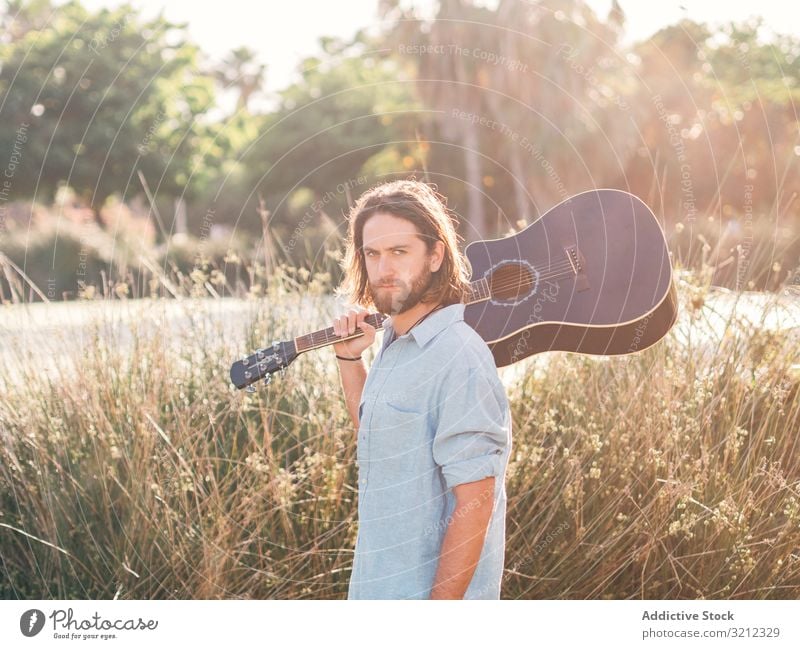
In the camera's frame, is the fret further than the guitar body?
No

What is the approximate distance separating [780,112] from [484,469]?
16.4 meters

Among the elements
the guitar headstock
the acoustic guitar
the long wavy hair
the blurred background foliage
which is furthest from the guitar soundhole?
the blurred background foliage

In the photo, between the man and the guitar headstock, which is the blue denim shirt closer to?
the man

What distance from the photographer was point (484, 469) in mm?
→ 1728

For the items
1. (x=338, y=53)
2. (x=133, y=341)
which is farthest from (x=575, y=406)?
(x=338, y=53)

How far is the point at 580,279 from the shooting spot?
246 centimetres

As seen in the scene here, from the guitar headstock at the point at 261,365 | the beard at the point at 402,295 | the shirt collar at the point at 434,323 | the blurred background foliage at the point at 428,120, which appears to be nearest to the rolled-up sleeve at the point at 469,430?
the shirt collar at the point at 434,323

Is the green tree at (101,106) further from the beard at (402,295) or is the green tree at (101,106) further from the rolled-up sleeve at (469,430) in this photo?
the rolled-up sleeve at (469,430)

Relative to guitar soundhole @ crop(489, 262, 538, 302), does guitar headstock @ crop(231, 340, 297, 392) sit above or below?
below

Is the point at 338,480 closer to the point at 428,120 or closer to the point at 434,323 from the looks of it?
the point at 434,323

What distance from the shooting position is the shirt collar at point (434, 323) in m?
1.87

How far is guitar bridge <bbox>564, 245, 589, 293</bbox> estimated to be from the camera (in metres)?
2.46

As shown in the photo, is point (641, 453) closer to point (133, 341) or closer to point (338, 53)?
point (133, 341)

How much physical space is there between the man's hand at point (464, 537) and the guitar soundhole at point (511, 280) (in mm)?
827
